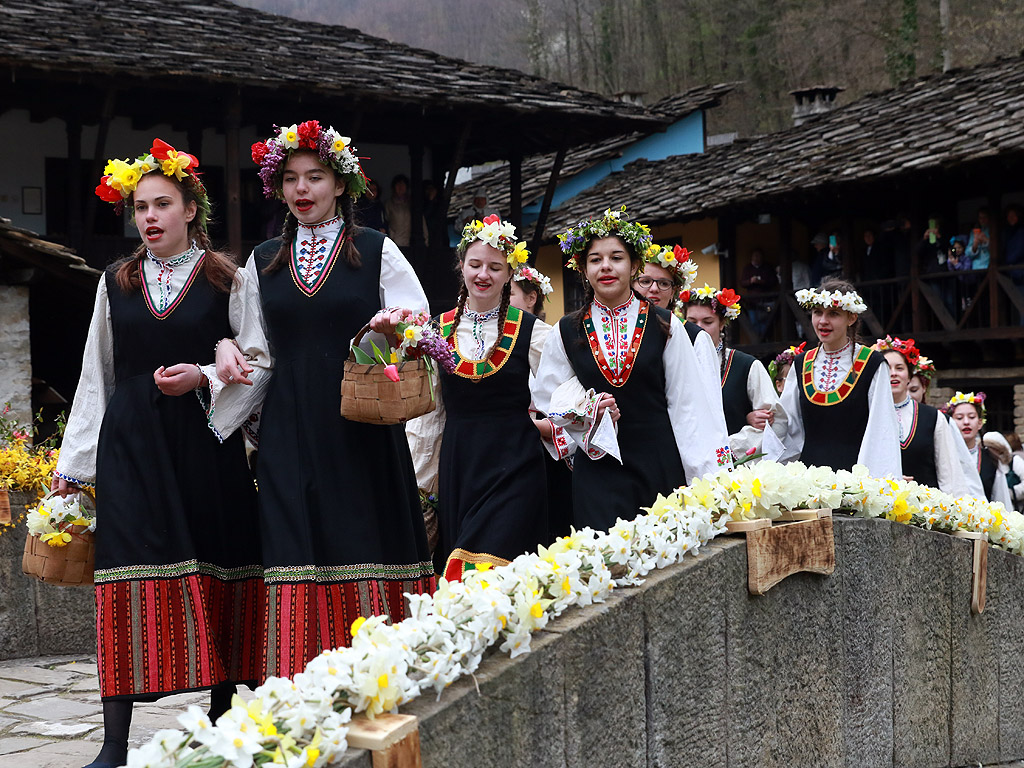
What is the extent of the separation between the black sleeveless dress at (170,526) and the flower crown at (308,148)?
18.3 inches

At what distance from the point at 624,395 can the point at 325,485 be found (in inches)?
55.0

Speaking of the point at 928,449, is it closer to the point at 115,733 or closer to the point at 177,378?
the point at 177,378

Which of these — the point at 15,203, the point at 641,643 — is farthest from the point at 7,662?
the point at 15,203

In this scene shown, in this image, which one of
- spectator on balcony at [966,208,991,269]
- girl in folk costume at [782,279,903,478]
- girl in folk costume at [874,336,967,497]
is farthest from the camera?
spectator on balcony at [966,208,991,269]

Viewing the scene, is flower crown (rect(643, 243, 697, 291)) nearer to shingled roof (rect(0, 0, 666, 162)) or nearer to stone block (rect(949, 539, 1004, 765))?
stone block (rect(949, 539, 1004, 765))

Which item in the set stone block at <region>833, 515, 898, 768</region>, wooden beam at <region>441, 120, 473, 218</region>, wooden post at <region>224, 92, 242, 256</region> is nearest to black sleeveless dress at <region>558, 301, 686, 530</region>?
stone block at <region>833, 515, 898, 768</region>

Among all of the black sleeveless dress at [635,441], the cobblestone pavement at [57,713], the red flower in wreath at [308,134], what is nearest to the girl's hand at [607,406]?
the black sleeveless dress at [635,441]

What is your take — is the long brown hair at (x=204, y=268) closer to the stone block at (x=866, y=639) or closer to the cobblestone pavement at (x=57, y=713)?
the cobblestone pavement at (x=57, y=713)

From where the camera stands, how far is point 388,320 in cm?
446

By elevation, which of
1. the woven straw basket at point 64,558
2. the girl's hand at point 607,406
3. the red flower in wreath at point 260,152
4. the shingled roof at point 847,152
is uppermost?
the shingled roof at point 847,152

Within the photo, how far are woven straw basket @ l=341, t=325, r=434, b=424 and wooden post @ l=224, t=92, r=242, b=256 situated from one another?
11.1 meters

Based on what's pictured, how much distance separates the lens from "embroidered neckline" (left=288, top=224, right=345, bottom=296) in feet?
15.6

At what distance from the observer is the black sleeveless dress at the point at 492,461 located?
18.8ft

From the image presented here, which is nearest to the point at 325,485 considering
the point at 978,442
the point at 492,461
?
the point at 492,461
